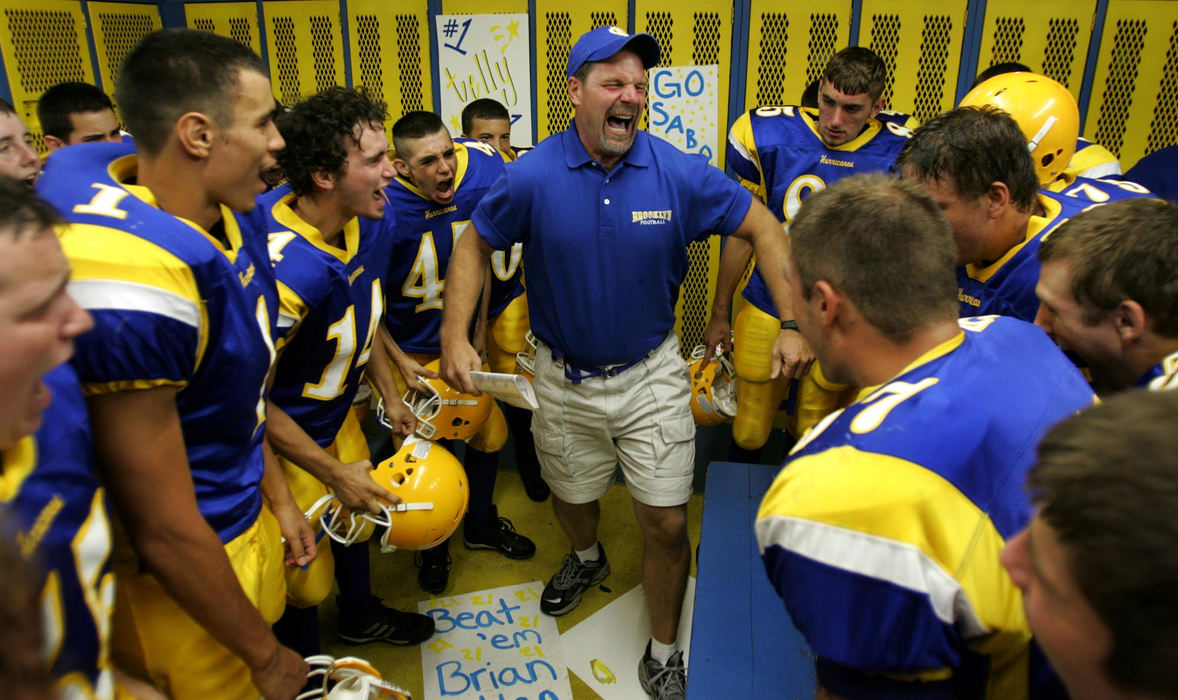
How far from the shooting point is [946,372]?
39.2 inches

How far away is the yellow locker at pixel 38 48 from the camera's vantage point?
127 inches

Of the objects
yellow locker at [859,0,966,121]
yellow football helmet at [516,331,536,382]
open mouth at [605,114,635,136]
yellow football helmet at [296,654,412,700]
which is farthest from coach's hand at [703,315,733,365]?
yellow football helmet at [296,654,412,700]

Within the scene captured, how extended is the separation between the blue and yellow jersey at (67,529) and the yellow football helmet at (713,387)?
2.22m

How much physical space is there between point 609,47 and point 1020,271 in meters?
1.31

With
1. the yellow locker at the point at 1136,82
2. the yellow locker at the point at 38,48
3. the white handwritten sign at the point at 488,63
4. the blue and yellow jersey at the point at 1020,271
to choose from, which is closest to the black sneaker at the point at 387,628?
the blue and yellow jersey at the point at 1020,271

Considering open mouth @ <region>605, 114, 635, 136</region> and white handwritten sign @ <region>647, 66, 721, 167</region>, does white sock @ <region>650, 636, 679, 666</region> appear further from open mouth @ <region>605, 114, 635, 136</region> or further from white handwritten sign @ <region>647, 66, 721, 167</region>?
white handwritten sign @ <region>647, 66, 721, 167</region>

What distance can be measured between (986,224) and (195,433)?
184cm

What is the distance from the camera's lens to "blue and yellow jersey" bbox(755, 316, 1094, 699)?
2.84ft

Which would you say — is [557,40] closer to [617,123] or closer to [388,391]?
[617,123]

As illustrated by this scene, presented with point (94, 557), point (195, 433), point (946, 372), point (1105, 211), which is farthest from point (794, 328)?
point (94, 557)

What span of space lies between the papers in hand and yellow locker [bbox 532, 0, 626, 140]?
2.01 meters

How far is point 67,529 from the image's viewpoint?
0.82m

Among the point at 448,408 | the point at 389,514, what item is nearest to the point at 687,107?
the point at 448,408

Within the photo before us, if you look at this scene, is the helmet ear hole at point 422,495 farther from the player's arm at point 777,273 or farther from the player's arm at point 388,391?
the player's arm at point 777,273
